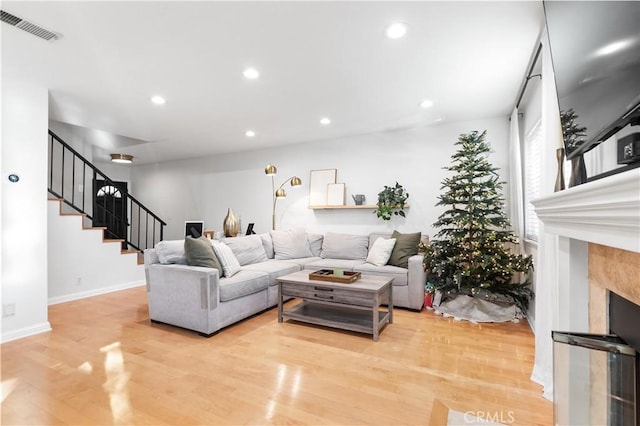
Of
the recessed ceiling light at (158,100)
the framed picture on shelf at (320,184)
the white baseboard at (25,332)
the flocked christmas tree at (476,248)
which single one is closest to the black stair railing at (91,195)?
the recessed ceiling light at (158,100)

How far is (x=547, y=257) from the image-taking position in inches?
82.1

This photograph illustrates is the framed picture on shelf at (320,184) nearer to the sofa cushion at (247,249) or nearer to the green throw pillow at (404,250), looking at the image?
the sofa cushion at (247,249)

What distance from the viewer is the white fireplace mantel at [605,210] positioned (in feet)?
2.60

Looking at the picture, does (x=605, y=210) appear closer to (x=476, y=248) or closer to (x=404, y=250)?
(x=476, y=248)

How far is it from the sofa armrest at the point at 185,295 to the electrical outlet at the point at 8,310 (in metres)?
1.19

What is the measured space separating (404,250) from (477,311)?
1.09 m

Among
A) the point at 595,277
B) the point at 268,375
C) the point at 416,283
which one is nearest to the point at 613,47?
the point at 595,277

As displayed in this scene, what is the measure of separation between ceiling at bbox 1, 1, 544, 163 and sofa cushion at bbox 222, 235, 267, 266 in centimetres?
173

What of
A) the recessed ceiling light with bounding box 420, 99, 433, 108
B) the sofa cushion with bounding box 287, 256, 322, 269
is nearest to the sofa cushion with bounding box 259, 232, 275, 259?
the sofa cushion with bounding box 287, 256, 322, 269

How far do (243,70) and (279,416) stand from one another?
2.82 m

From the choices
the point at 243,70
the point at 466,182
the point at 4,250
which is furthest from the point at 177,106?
the point at 466,182

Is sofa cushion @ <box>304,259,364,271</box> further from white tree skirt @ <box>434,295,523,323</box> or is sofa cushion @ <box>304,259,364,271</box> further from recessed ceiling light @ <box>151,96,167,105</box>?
recessed ceiling light @ <box>151,96,167,105</box>

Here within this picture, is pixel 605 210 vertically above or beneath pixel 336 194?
beneath

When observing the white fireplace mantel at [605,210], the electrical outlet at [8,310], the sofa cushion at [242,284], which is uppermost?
the white fireplace mantel at [605,210]
